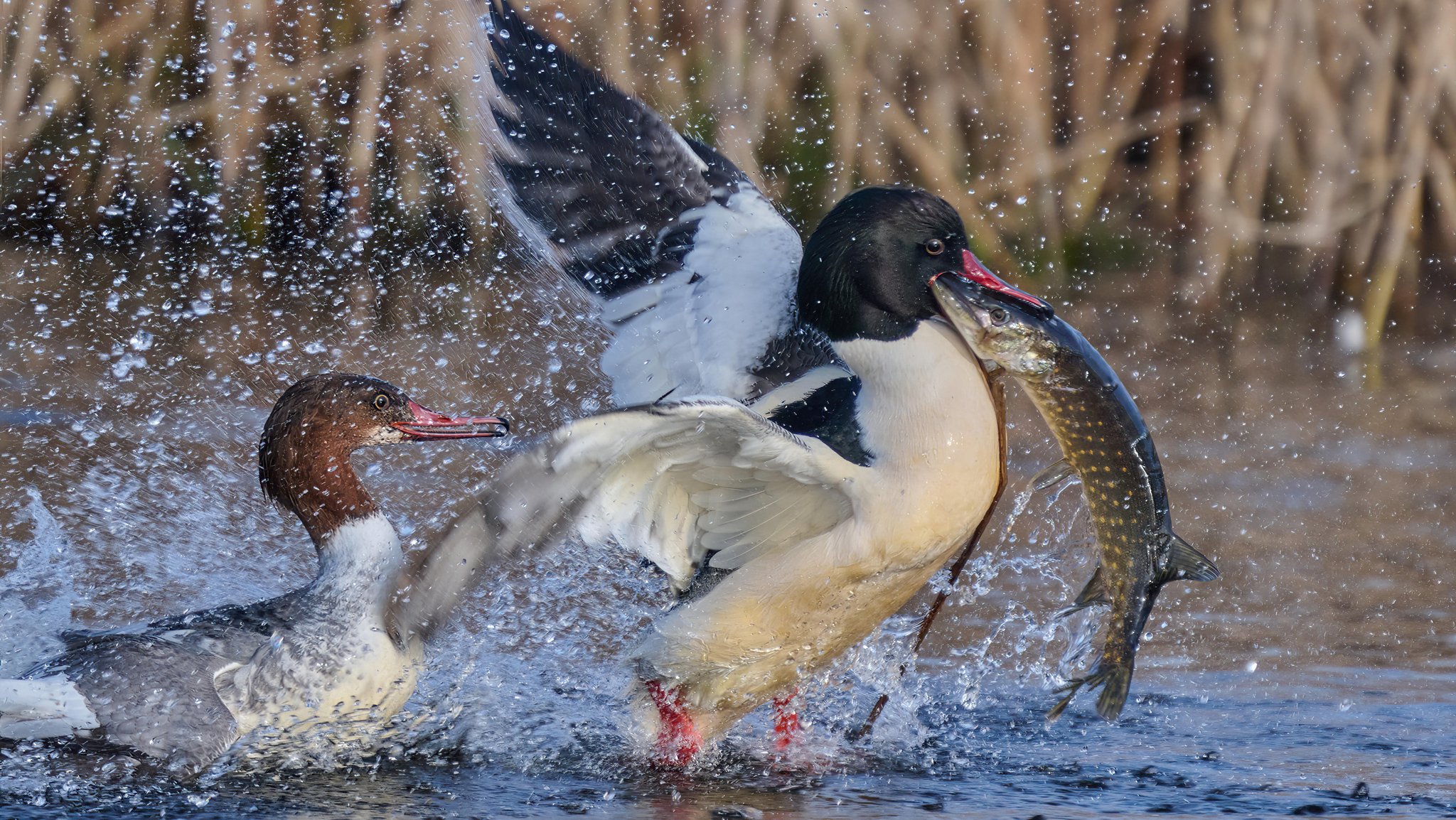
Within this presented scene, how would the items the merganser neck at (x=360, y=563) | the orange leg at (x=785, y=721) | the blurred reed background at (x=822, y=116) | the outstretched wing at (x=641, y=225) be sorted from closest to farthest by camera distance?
the merganser neck at (x=360, y=563)
the orange leg at (x=785, y=721)
the outstretched wing at (x=641, y=225)
the blurred reed background at (x=822, y=116)

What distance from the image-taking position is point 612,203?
516cm

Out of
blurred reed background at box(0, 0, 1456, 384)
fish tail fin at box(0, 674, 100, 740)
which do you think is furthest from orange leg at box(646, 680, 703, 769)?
blurred reed background at box(0, 0, 1456, 384)

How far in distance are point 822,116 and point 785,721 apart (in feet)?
16.5

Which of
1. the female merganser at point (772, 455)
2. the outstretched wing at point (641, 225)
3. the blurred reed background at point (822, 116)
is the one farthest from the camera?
the blurred reed background at point (822, 116)

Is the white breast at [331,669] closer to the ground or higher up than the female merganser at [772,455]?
closer to the ground

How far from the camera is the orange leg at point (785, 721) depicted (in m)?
4.45

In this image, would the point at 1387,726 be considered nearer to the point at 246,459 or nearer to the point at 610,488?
the point at 610,488

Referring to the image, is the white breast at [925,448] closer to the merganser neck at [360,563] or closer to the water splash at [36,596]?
the merganser neck at [360,563]

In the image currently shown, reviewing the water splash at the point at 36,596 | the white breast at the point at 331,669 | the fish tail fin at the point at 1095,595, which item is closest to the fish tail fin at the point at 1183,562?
the fish tail fin at the point at 1095,595

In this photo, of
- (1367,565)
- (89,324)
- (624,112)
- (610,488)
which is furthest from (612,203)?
(89,324)

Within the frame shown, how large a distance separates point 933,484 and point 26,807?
209cm

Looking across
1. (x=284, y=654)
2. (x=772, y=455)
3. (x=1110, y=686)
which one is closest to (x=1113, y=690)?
(x=1110, y=686)

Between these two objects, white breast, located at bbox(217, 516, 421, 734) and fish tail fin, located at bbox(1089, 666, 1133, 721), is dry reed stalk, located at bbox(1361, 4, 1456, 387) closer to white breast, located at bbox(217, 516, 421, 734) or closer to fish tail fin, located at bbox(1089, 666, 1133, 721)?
fish tail fin, located at bbox(1089, 666, 1133, 721)

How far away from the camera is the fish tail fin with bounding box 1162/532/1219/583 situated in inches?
152
